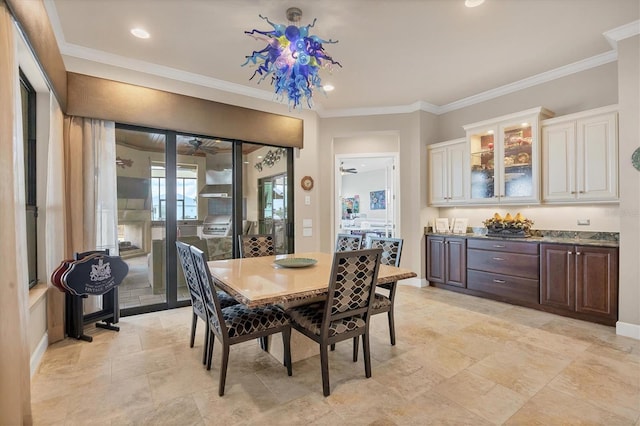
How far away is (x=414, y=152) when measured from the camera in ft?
16.7

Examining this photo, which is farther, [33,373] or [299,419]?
[33,373]

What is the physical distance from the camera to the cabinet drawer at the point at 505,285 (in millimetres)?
3803

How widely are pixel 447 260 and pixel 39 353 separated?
15.5 ft

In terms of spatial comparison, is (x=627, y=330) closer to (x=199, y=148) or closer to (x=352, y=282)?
(x=352, y=282)

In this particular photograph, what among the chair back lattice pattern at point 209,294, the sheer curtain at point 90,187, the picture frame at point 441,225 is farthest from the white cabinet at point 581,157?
the sheer curtain at point 90,187

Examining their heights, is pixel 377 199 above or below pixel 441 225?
above

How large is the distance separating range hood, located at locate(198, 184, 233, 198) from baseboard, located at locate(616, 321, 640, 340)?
176 inches

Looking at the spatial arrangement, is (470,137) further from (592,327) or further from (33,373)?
(33,373)

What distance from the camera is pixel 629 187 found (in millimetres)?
2986

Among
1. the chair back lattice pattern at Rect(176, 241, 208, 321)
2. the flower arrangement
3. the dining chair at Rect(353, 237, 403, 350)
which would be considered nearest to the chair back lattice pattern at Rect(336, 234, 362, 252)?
the dining chair at Rect(353, 237, 403, 350)

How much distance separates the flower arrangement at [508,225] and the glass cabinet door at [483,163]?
0.34 metres

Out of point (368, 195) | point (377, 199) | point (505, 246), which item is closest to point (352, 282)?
point (505, 246)

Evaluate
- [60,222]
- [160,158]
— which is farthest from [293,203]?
[60,222]

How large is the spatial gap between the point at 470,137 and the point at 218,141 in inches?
139
